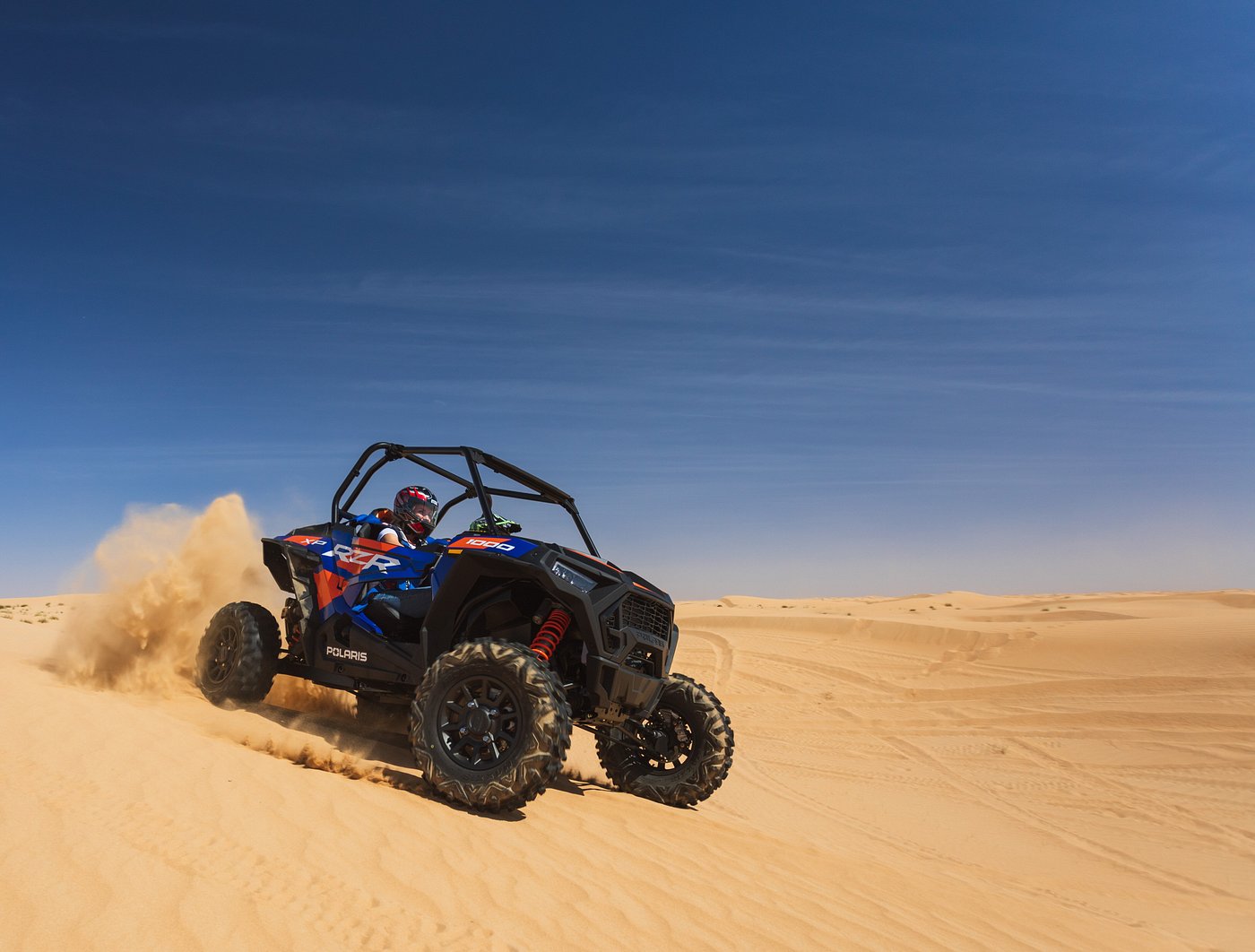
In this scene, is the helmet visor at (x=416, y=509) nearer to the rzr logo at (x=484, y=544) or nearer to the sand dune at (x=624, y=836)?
the rzr logo at (x=484, y=544)

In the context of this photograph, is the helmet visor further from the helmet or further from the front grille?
the front grille

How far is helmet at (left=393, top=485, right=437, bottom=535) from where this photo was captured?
7387 mm

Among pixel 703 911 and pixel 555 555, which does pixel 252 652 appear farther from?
pixel 703 911

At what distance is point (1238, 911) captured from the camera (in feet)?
23.9

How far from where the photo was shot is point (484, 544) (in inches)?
231

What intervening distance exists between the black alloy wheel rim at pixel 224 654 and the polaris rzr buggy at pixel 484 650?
0.05ft

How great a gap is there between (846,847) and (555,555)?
4.51 metres

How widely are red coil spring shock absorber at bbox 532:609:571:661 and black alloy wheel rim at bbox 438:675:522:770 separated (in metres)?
0.43

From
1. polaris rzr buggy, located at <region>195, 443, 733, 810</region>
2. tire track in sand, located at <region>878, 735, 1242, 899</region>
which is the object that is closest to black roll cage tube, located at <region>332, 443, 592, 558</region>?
polaris rzr buggy, located at <region>195, 443, 733, 810</region>

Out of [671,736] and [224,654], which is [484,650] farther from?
[224,654]

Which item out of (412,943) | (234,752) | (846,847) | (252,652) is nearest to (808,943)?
(412,943)

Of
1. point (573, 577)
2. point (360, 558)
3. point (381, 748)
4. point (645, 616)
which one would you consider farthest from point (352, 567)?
point (645, 616)

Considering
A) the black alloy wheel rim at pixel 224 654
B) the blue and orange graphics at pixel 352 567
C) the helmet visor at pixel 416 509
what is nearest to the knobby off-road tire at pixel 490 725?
the blue and orange graphics at pixel 352 567

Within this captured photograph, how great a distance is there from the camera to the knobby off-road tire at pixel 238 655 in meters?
7.24
